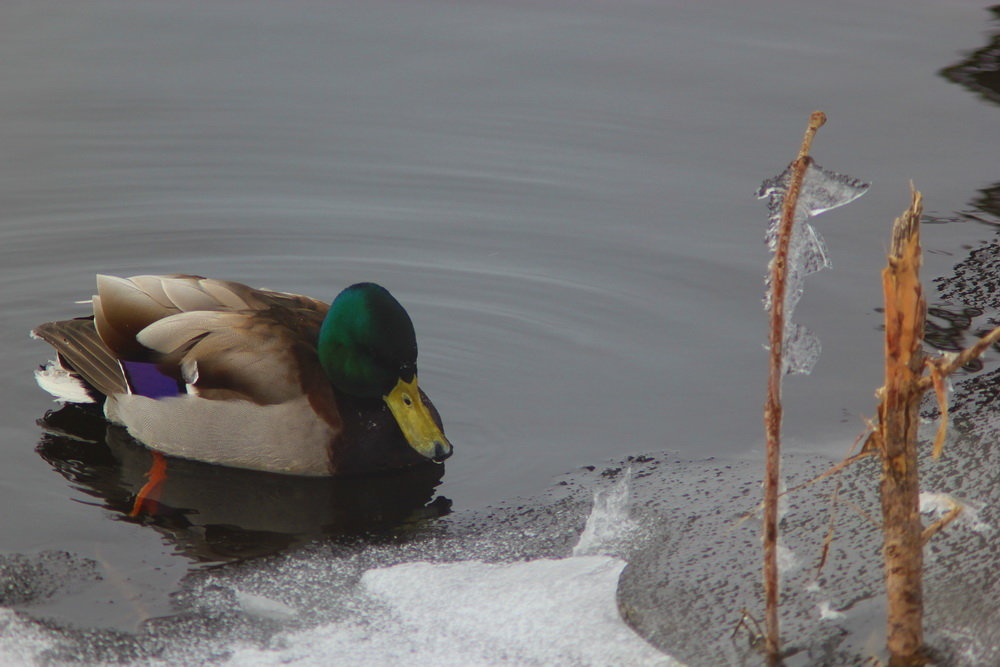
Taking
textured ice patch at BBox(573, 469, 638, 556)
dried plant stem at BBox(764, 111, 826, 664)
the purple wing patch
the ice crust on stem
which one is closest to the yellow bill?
textured ice patch at BBox(573, 469, 638, 556)

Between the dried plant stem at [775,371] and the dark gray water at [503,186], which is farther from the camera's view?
the dark gray water at [503,186]

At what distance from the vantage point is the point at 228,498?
15.4ft

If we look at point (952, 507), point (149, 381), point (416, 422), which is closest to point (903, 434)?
point (952, 507)

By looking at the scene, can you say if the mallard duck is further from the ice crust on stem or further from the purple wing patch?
the ice crust on stem

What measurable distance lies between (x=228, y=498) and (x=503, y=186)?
119 inches

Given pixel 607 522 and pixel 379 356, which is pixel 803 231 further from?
pixel 379 356

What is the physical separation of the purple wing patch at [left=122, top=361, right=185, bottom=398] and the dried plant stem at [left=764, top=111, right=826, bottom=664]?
2.86 metres

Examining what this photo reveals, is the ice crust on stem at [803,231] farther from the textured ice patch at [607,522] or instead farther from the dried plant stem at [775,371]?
the textured ice patch at [607,522]

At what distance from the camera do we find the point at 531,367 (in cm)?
555

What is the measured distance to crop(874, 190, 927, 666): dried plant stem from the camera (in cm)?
264

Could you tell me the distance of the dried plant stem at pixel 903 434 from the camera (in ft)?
8.66

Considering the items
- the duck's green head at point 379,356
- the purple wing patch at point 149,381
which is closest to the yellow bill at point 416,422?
the duck's green head at point 379,356

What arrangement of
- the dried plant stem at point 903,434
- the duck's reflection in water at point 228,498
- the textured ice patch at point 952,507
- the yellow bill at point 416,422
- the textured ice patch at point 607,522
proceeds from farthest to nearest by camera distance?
1. the yellow bill at point 416,422
2. the duck's reflection in water at point 228,498
3. the textured ice patch at point 607,522
4. the textured ice patch at point 952,507
5. the dried plant stem at point 903,434

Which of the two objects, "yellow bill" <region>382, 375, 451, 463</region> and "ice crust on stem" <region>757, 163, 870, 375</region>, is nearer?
"ice crust on stem" <region>757, 163, 870, 375</region>
